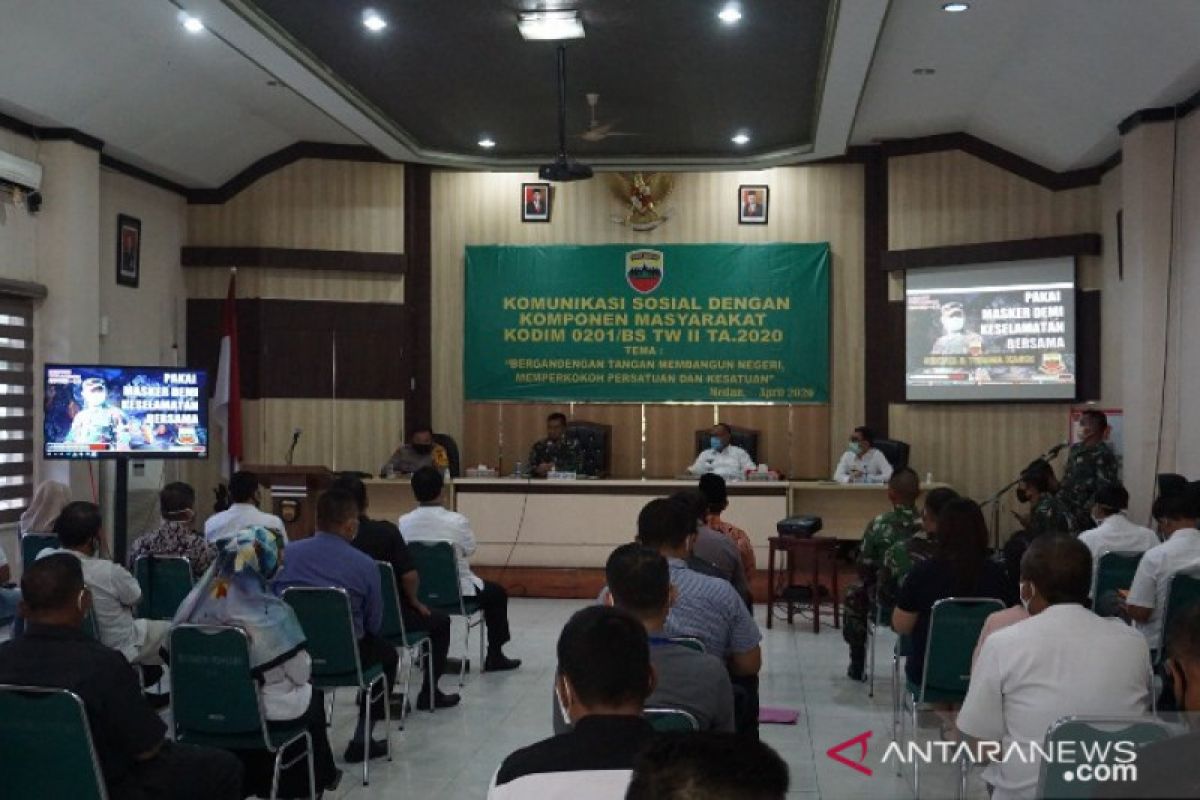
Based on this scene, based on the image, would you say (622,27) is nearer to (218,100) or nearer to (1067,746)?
(218,100)

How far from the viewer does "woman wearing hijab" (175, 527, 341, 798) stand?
12.5 feet

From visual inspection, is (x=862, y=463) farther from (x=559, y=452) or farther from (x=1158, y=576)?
(x=1158, y=576)

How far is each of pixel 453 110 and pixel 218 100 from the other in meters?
1.93

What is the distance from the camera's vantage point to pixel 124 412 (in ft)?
26.7

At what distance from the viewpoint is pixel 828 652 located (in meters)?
7.46

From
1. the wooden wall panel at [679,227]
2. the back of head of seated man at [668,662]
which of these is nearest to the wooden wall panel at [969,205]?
the wooden wall panel at [679,227]

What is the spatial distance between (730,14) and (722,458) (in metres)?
4.07

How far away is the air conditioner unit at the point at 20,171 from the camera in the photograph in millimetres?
8414

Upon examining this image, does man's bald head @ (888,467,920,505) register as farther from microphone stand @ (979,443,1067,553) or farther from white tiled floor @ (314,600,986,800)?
microphone stand @ (979,443,1067,553)

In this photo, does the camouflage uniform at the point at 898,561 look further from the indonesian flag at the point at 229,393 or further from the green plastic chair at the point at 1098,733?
the indonesian flag at the point at 229,393

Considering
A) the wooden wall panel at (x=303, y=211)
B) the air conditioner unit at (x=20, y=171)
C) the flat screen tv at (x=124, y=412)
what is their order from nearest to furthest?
the flat screen tv at (x=124, y=412) < the air conditioner unit at (x=20, y=171) < the wooden wall panel at (x=303, y=211)

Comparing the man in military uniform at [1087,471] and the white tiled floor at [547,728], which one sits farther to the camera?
the man in military uniform at [1087,471]

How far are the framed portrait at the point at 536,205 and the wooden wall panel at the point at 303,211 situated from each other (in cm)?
122

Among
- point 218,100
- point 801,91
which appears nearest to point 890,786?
point 801,91
